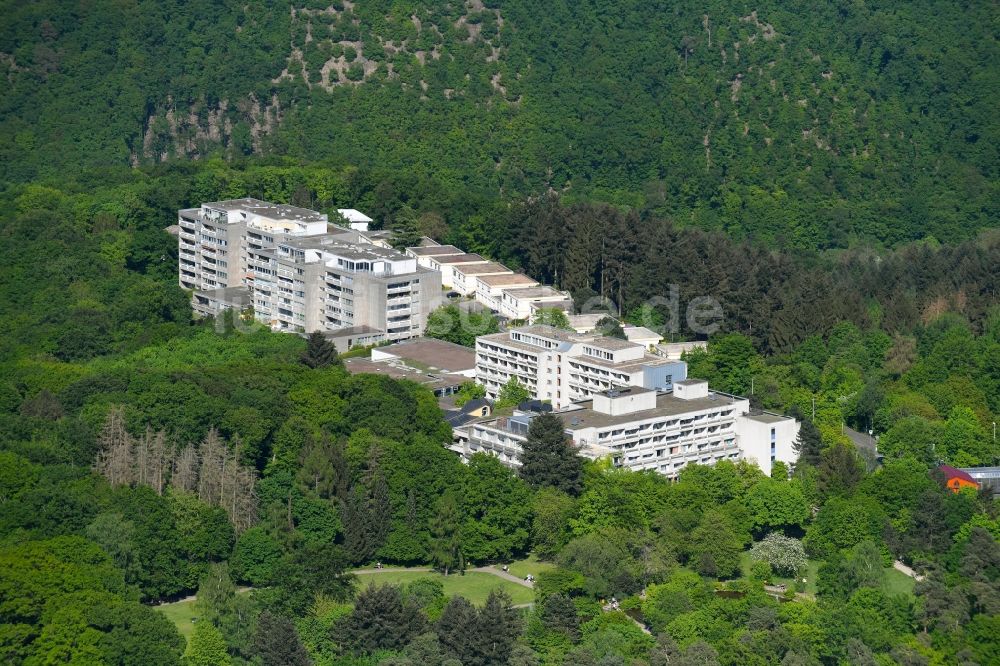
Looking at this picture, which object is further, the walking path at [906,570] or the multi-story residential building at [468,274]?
the multi-story residential building at [468,274]

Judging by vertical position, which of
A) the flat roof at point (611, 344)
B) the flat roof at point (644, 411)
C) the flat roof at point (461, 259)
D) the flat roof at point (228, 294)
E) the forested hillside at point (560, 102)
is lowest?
the forested hillside at point (560, 102)

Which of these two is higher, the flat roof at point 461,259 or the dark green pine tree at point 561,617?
the dark green pine tree at point 561,617

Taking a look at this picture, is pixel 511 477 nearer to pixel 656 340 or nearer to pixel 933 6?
pixel 656 340

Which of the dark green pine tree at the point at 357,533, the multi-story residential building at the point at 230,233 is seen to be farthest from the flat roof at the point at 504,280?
the dark green pine tree at the point at 357,533

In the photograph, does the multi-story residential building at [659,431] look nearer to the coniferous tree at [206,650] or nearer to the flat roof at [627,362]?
the flat roof at [627,362]

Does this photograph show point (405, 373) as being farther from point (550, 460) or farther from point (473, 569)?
point (473, 569)

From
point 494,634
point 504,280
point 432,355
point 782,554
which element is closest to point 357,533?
point 494,634

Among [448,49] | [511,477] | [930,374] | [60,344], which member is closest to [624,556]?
[511,477]
